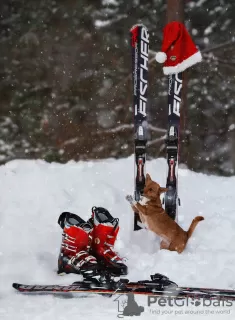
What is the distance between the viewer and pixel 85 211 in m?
5.21

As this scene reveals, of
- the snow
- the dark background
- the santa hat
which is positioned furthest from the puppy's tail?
the dark background

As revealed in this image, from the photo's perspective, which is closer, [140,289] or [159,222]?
[140,289]

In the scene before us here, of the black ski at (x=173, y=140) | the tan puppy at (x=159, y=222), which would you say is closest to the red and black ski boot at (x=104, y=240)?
the tan puppy at (x=159, y=222)

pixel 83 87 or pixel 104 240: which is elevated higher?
pixel 83 87

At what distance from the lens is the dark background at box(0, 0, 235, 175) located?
829 cm

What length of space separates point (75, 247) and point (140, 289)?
0.73 metres

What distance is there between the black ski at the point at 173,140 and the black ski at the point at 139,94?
0.29 meters

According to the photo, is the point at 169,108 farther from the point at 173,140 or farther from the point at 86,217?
the point at 86,217

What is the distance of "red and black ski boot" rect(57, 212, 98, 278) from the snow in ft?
0.33

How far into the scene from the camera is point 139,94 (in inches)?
190

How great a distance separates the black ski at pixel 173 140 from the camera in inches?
184
